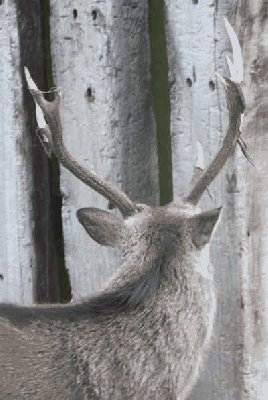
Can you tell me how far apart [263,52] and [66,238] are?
1063mm

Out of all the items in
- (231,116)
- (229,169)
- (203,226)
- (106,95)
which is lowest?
(203,226)

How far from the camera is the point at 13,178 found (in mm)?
4715

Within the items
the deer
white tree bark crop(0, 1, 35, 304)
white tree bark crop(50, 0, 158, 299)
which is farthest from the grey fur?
white tree bark crop(0, 1, 35, 304)

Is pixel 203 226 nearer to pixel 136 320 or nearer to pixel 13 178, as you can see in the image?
pixel 136 320

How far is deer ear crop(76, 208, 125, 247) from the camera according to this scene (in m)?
3.86

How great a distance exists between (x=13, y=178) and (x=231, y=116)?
122cm

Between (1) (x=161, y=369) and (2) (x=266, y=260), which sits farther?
(2) (x=266, y=260)

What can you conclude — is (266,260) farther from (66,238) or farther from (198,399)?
(66,238)

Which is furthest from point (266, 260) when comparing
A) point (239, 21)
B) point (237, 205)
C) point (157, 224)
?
point (239, 21)

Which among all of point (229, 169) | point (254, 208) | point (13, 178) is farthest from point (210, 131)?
point (13, 178)

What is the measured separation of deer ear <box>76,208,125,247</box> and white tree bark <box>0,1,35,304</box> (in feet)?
2.70

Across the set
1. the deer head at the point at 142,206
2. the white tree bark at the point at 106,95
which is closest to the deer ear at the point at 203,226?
the deer head at the point at 142,206

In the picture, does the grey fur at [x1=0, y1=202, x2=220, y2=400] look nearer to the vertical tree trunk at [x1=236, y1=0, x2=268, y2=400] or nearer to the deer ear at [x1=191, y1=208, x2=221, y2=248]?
the deer ear at [x1=191, y1=208, x2=221, y2=248]

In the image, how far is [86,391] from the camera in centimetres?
362
